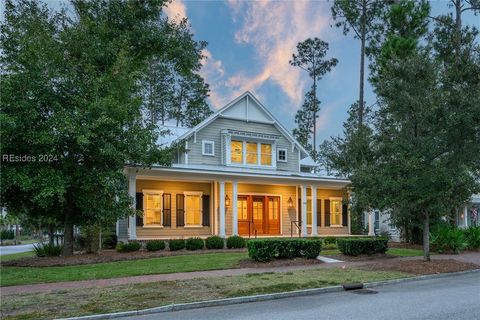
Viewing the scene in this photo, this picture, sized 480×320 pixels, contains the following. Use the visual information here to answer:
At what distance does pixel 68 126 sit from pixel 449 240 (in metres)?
15.7

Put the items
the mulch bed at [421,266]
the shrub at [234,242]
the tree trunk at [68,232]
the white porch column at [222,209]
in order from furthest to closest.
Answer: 1. the white porch column at [222,209]
2. the shrub at [234,242]
3. the tree trunk at [68,232]
4. the mulch bed at [421,266]

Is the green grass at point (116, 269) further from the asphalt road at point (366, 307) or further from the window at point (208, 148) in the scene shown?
the window at point (208, 148)

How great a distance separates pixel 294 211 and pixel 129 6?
14.4m

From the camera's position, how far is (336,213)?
98.9ft

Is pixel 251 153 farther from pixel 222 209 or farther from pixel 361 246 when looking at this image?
pixel 361 246

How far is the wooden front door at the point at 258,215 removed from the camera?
27044 mm

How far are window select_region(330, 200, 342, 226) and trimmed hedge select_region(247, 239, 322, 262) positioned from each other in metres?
13.5

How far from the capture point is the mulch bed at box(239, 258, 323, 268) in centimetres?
1522

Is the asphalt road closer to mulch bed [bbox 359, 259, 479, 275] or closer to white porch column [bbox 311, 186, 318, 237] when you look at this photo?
mulch bed [bbox 359, 259, 479, 275]

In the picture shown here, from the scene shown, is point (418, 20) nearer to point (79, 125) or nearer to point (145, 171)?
point (145, 171)

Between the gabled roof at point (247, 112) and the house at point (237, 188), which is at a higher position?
the gabled roof at point (247, 112)

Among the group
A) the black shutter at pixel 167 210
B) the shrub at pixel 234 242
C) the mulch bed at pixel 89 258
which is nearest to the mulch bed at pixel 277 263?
the mulch bed at pixel 89 258

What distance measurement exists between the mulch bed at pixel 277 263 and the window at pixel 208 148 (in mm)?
11269

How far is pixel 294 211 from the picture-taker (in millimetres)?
28328
